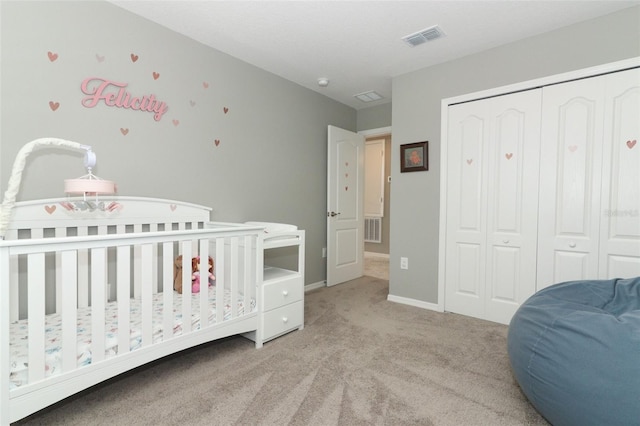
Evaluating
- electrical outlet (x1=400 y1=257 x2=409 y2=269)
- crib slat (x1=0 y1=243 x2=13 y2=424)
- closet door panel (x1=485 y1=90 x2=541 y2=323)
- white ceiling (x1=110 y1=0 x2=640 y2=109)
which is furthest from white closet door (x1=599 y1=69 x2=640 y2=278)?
crib slat (x1=0 y1=243 x2=13 y2=424)

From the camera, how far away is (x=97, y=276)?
144 cm

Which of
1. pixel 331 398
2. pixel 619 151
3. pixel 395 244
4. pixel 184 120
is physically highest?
pixel 184 120

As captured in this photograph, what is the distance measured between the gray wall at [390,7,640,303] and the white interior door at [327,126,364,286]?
0.80 metres

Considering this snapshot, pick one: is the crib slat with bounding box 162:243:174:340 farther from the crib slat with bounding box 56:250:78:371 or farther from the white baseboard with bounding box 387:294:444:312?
the white baseboard with bounding box 387:294:444:312

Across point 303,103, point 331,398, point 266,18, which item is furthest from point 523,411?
point 303,103

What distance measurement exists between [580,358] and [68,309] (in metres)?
2.13

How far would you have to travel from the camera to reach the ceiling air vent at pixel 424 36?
7.59 feet

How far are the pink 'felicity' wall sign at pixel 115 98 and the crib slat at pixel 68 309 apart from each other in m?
1.15

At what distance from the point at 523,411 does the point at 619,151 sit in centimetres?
184

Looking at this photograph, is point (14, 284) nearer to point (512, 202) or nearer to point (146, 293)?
point (146, 293)

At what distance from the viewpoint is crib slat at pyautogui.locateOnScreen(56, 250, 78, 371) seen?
134 centimetres

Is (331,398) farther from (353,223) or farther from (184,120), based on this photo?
(353,223)

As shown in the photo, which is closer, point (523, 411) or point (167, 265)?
point (523, 411)

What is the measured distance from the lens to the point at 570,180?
7.55ft
